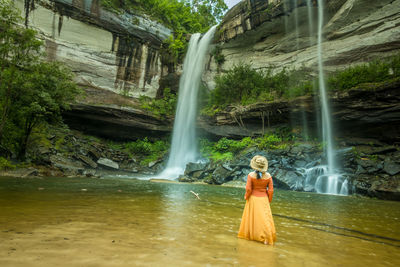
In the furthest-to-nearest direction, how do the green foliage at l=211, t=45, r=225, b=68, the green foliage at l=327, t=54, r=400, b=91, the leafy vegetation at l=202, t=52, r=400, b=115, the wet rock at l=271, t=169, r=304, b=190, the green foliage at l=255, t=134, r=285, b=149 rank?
the green foliage at l=211, t=45, r=225, b=68 → the green foliage at l=255, t=134, r=285, b=149 → the leafy vegetation at l=202, t=52, r=400, b=115 → the green foliage at l=327, t=54, r=400, b=91 → the wet rock at l=271, t=169, r=304, b=190

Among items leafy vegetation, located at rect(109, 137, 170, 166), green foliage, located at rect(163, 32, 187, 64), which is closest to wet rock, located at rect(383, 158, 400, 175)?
leafy vegetation, located at rect(109, 137, 170, 166)

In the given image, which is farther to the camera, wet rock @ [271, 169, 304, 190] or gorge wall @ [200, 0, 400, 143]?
gorge wall @ [200, 0, 400, 143]

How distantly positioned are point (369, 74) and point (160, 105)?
1914 cm

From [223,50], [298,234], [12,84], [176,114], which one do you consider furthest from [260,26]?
[298,234]

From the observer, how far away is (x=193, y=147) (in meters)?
23.5

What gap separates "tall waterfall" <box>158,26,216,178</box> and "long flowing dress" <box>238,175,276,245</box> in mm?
16458

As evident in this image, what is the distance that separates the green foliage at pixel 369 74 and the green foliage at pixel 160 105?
15.7 meters

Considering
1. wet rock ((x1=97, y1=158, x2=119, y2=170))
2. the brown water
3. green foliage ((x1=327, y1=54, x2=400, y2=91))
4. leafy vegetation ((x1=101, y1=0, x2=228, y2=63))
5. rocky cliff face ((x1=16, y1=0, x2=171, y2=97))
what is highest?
leafy vegetation ((x1=101, y1=0, x2=228, y2=63))

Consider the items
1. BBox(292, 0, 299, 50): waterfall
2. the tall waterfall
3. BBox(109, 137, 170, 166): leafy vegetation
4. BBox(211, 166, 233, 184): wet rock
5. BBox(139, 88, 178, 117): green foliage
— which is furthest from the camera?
BBox(139, 88, 178, 117): green foliage

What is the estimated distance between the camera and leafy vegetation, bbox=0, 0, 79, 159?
40.0 feet

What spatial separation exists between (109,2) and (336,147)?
26129 mm

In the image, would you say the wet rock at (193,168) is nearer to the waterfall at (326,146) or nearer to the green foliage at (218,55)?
the waterfall at (326,146)

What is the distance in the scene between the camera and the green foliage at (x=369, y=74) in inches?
567

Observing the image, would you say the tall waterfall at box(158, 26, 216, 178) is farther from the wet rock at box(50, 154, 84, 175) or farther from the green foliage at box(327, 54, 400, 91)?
the green foliage at box(327, 54, 400, 91)
